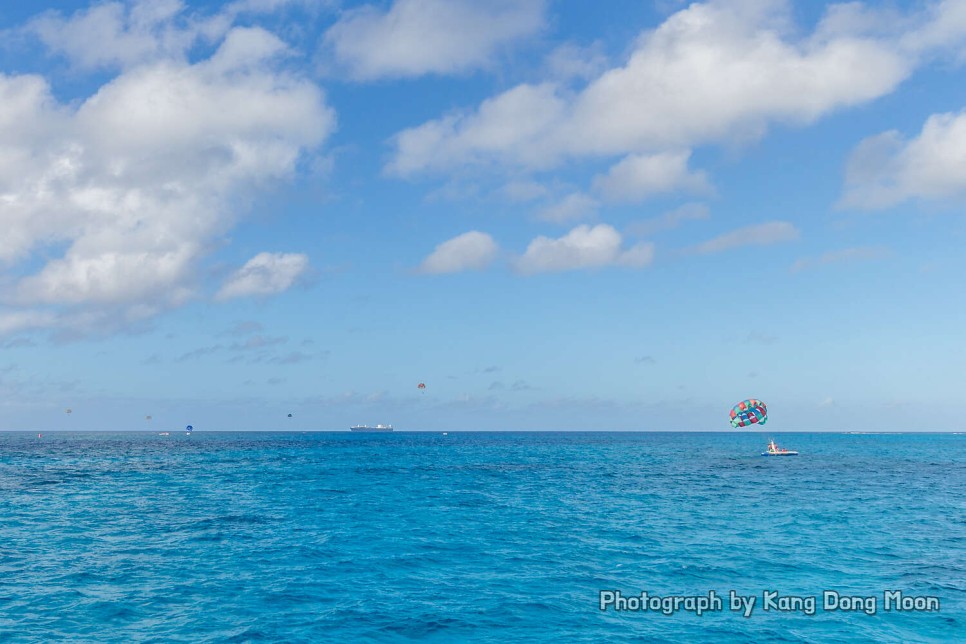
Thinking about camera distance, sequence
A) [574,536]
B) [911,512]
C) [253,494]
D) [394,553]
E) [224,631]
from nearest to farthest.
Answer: [224,631]
[394,553]
[574,536]
[911,512]
[253,494]

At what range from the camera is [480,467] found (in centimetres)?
10119

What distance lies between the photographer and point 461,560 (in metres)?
34.7

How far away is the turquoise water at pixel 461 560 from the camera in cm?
2434

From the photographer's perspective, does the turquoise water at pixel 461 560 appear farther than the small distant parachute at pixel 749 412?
No

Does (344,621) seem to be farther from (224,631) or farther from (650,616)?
(650,616)

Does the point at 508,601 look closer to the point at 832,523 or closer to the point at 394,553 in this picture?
the point at 394,553

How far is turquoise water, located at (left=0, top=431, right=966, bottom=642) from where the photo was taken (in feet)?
79.9

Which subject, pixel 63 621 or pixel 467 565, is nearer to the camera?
pixel 63 621

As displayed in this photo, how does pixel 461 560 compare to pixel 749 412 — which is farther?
pixel 749 412

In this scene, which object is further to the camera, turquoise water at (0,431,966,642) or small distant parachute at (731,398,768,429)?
small distant parachute at (731,398,768,429)

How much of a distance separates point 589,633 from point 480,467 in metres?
78.7

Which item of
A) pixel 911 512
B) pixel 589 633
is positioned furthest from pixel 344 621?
pixel 911 512

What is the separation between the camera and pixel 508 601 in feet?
89.2

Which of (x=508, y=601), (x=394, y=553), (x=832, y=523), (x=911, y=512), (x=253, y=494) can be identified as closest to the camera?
(x=508, y=601)
